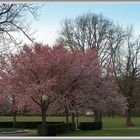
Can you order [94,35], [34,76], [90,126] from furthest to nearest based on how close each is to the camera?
1. [94,35]
2. [90,126]
3. [34,76]

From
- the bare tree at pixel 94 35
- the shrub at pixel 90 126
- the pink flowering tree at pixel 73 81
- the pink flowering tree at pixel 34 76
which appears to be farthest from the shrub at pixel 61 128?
the bare tree at pixel 94 35

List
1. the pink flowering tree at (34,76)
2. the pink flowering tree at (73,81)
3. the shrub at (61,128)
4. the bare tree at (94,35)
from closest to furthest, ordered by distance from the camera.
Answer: the shrub at (61,128) < the pink flowering tree at (34,76) < the pink flowering tree at (73,81) < the bare tree at (94,35)

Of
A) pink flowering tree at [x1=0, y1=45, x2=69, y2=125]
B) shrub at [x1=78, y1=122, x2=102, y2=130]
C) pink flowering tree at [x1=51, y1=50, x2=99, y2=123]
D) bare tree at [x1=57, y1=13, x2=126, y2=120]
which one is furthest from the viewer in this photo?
bare tree at [x1=57, y1=13, x2=126, y2=120]

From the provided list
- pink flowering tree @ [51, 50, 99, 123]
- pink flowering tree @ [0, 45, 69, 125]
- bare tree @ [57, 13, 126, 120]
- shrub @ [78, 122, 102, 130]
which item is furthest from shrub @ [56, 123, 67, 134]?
bare tree @ [57, 13, 126, 120]

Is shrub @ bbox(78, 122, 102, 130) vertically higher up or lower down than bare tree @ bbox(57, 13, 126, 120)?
lower down

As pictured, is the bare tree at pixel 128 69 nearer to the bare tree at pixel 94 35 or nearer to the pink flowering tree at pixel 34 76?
the bare tree at pixel 94 35

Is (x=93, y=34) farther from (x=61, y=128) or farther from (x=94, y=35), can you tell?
(x=61, y=128)

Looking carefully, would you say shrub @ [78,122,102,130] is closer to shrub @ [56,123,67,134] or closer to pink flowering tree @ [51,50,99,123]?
pink flowering tree @ [51,50,99,123]

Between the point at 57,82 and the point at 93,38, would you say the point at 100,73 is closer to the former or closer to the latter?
the point at 57,82

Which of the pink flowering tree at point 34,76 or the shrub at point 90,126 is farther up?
the pink flowering tree at point 34,76

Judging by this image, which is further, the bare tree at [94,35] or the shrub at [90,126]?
the bare tree at [94,35]

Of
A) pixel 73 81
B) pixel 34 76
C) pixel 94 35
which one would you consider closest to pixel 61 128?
pixel 34 76

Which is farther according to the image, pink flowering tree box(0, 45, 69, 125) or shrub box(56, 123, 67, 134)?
pink flowering tree box(0, 45, 69, 125)

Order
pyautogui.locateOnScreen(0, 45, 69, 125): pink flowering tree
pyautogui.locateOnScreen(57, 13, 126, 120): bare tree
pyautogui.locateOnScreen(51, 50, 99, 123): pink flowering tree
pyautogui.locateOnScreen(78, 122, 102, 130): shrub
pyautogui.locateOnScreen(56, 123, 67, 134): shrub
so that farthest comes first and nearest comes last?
pyautogui.locateOnScreen(57, 13, 126, 120): bare tree → pyautogui.locateOnScreen(78, 122, 102, 130): shrub → pyautogui.locateOnScreen(51, 50, 99, 123): pink flowering tree → pyautogui.locateOnScreen(0, 45, 69, 125): pink flowering tree → pyautogui.locateOnScreen(56, 123, 67, 134): shrub
